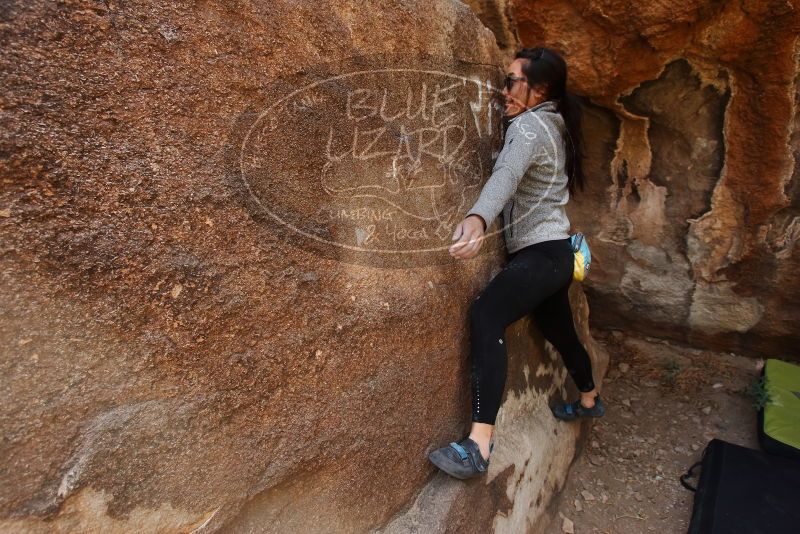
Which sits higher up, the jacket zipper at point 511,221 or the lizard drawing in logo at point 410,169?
the lizard drawing in logo at point 410,169

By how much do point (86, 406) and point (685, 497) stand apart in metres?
1.90

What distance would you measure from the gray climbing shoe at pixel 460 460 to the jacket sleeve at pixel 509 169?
0.54m

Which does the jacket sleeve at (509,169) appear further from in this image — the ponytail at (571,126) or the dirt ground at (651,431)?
the dirt ground at (651,431)

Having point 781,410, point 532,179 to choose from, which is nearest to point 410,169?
point 532,179

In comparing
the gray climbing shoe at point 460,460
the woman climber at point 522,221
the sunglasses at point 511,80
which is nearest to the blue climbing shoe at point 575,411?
the woman climber at point 522,221

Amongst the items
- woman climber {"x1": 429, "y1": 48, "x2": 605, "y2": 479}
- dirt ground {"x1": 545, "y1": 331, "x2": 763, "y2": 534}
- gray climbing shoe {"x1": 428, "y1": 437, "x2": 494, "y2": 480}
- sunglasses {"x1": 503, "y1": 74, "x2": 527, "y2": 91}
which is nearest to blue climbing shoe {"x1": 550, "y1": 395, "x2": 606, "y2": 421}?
dirt ground {"x1": 545, "y1": 331, "x2": 763, "y2": 534}

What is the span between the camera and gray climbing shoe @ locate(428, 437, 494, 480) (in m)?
1.22

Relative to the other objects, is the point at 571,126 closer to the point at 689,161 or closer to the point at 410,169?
the point at 410,169

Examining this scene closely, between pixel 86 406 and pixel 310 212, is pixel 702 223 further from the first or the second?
pixel 86 406

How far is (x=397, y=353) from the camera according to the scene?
3.90 ft

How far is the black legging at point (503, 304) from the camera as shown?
130 cm

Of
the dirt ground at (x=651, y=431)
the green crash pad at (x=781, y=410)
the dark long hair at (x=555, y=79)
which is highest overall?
the dark long hair at (x=555, y=79)

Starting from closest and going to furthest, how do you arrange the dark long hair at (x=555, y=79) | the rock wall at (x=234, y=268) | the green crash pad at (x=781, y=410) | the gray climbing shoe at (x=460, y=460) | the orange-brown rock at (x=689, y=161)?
the rock wall at (x=234, y=268) → the gray climbing shoe at (x=460, y=460) → the dark long hair at (x=555, y=79) → the orange-brown rock at (x=689, y=161) → the green crash pad at (x=781, y=410)

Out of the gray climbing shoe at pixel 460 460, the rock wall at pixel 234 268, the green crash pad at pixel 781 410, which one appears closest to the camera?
the rock wall at pixel 234 268
